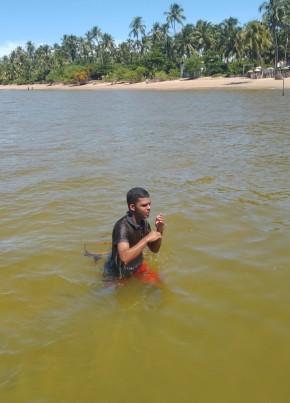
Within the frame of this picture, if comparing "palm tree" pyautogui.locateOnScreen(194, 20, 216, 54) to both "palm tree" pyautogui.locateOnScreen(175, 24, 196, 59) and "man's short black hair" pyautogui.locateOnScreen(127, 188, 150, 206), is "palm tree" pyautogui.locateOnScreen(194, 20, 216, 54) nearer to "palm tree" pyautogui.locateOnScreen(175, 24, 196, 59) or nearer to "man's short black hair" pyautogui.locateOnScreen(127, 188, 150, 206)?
"palm tree" pyautogui.locateOnScreen(175, 24, 196, 59)

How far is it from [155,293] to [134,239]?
2.19 feet

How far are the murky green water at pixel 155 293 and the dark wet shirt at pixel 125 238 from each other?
0.69 feet

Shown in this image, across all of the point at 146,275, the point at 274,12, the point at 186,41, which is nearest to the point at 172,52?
the point at 186,41

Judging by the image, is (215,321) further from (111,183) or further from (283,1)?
(283,1)

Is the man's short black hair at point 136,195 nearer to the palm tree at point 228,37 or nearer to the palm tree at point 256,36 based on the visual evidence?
the palm tree at point 256,36

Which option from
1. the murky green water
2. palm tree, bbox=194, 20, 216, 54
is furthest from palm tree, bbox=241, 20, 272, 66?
the murky green water

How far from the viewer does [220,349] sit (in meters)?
3.64

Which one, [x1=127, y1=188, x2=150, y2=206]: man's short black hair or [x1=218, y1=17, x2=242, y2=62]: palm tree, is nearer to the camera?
[x1=127, y1=188, x2=150, y2=206]: man's short black hair

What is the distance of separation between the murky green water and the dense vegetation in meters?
60.0

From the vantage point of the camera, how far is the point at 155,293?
465cm

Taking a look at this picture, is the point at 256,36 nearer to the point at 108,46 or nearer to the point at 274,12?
the point at 274,12

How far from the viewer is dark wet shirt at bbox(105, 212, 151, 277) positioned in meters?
4.55

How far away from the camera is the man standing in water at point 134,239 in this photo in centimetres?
437

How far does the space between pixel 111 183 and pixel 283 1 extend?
69880 millimetres
